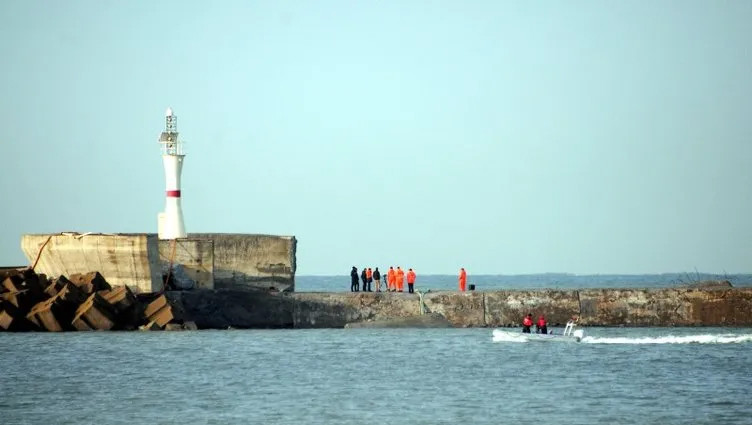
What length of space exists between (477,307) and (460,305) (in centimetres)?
47

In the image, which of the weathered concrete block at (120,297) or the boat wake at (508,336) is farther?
the weathered concrete block at (120,297)

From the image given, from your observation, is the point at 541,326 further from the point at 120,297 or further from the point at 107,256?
the point at 107,256

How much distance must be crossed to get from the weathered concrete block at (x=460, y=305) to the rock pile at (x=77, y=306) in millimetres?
6703

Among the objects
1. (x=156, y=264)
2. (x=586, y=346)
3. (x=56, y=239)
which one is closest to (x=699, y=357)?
(x=586, y=346)

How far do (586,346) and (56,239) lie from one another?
1483cm

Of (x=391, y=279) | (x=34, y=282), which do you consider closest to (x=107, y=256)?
(x=34, y=282)

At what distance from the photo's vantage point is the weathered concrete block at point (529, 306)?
35125 millimetres

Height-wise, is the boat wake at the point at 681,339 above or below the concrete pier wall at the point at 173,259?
below

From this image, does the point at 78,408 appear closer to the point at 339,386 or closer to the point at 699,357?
the point at 339,386

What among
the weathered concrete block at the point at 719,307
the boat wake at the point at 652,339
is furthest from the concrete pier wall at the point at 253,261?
the weathered concrete block at the point at 719,307

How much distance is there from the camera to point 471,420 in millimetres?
20641

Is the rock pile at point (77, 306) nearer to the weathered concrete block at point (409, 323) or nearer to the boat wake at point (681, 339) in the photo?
the weathered concrete block at point (409, 323)

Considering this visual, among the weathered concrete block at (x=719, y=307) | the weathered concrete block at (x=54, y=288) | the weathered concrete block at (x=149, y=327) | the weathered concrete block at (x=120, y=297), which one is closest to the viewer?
the weathered concrete block at (x=120, y=297)

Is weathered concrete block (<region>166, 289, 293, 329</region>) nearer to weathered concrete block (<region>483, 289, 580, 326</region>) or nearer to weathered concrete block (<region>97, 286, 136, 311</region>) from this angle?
weathered concrete block (<region>97, 286, 136, 311</region>)
